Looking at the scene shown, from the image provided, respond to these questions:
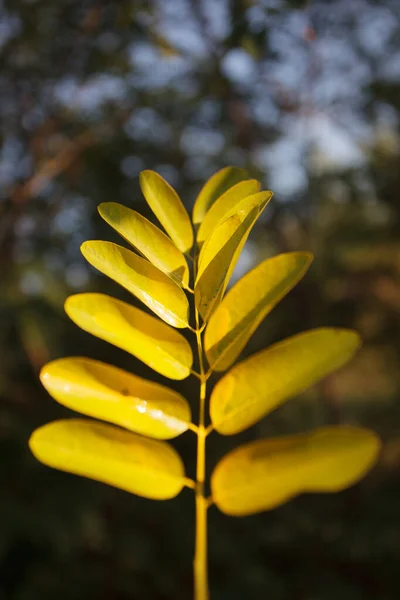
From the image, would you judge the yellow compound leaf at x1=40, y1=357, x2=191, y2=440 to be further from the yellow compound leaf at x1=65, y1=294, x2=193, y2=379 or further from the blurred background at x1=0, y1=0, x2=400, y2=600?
the blurred background at x1=0, y1=0, x2=400, y2=600

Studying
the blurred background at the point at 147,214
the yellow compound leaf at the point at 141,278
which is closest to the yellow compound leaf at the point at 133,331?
the yellow compound leaf at the point at 141,278

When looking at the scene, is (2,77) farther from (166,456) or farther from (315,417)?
(315,417)

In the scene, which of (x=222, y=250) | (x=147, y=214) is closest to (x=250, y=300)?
(x=222, y=250)

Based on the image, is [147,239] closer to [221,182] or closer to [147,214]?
[221,182]

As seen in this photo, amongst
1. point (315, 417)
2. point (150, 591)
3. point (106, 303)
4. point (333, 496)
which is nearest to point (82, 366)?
point (106, 303)

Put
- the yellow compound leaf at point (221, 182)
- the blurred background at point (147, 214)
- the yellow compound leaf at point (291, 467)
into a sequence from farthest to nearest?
the blurred background at point (147, 214) → the yellow compound leaf at point (221, 182) → the yellow compound leaf at point (291, 467)

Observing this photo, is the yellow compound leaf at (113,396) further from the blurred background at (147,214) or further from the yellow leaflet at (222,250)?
the blurred background at (147,214)
